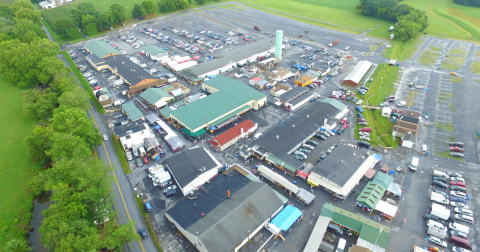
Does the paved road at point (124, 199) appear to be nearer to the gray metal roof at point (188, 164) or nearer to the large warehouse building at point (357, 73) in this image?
the gray metal roof at point (188, 164)

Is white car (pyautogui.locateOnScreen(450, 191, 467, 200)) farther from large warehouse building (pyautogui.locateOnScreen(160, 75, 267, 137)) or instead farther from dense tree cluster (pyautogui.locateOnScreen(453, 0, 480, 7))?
dense tree cluster (pyautogui.locateOnScreen(453, 0, 480, 7))

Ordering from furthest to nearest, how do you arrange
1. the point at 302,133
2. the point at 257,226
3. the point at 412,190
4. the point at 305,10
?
the point at 305,10, the point at 302,133, the point at 412,190, the point at 257,226

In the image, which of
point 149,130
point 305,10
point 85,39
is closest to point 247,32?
point 305,10

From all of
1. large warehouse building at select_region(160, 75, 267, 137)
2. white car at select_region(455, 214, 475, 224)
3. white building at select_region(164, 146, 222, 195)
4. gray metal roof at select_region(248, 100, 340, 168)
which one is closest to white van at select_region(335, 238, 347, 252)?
gray metal roof at select_region(248, 100, 340, 168)

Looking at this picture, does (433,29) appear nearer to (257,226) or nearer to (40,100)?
(257,226)

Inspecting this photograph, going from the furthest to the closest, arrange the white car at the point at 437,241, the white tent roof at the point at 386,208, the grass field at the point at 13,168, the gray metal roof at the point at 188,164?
1. the gray metal roof at the point at 188,164
2. the grass field at the point at 13,168
3. the white tent roof at the point at 386,208
4. the white car at the point at 437,241

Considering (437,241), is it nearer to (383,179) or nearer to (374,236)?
(374,236)

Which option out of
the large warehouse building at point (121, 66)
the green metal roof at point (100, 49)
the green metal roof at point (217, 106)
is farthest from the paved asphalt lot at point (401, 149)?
the green metal roof at point (100, 49)
